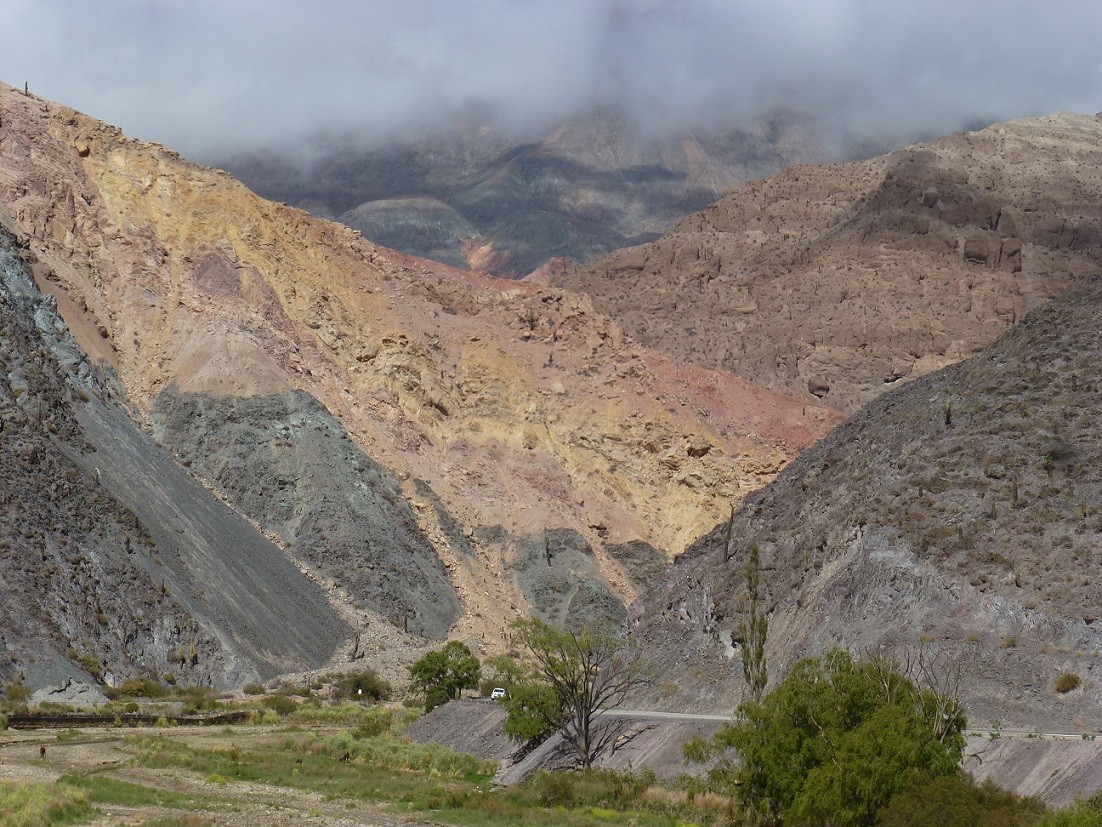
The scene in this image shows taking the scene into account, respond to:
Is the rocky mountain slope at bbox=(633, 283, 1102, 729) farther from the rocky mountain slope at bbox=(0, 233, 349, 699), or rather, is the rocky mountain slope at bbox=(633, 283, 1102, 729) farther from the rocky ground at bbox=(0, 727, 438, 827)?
the rocky mountain slope at bbox=(0, 233, 349, 699)

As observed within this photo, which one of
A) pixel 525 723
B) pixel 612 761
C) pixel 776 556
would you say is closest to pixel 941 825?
pixel 612 761

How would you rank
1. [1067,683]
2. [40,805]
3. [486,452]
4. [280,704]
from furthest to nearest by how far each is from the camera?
1. [486,452]
2. [280,704]
3. [1067,683]
4. [40,805]

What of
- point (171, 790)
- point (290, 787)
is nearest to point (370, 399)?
point (290, 787)

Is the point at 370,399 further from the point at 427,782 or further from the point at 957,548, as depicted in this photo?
the point at 957,548

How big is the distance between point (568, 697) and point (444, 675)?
19507 mm

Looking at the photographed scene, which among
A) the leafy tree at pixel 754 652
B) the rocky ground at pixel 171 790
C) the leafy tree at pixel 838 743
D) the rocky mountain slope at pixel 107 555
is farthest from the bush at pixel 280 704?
the leafy tree at pixel 838 743

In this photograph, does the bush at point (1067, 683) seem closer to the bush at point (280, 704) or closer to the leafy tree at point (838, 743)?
the leafy tree at point (838, 743)

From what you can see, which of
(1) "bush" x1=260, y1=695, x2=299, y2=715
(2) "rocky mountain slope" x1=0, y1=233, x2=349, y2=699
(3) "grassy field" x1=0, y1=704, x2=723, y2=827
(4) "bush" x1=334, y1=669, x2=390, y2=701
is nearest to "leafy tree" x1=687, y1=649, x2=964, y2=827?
(3) "grassy field" x1=0, y1=704, x2=723, y2=827

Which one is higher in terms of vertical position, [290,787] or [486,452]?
[486,452]

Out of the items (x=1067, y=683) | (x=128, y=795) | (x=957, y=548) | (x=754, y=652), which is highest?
(x=957, y=548)

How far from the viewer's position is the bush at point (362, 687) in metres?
66.5

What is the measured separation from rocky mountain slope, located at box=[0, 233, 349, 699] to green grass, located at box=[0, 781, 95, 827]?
21.5 m

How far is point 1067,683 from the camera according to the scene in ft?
119

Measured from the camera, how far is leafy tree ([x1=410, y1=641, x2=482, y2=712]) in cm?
6075
